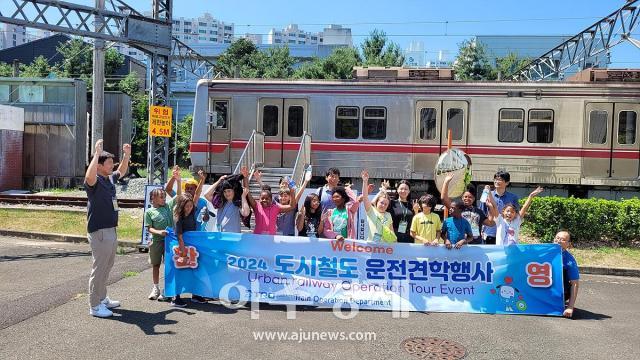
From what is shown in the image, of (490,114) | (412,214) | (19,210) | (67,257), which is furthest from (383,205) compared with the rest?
(19,210)

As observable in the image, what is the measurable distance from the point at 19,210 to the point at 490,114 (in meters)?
14.0

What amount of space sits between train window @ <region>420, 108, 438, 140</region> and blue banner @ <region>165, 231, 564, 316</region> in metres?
7.75

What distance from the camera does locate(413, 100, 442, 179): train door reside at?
1468 cm

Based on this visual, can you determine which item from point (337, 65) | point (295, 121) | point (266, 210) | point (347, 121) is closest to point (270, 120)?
point (295, 121)

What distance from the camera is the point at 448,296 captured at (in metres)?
7.25

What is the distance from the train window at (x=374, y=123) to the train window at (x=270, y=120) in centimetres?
248

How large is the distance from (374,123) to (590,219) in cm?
594

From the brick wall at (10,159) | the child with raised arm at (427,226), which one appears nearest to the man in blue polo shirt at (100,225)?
the child with raised arm at (427,226)

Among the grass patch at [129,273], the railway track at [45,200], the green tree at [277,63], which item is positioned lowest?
the grass patch at [129,273]

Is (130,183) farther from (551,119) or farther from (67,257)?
(551,119)

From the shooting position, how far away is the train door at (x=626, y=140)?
46.2 feet

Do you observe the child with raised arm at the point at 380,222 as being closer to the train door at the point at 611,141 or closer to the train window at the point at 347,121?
the train window at the point at 347,121

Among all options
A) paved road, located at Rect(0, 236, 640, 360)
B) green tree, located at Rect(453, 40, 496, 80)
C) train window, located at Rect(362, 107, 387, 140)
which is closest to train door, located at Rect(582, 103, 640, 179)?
train window, located at Rect(362, 107, 387, 140)

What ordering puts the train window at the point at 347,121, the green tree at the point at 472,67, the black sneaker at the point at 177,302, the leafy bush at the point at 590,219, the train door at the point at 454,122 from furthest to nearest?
the green tree at the point at 472,67 < the train window at the point at 347,121 < the train door at the point at 454,122 < the leafy bush at the point at 590,219 < the black sneaker at the point at 177,302
